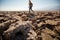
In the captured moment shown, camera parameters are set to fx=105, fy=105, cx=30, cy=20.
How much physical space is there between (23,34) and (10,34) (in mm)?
867

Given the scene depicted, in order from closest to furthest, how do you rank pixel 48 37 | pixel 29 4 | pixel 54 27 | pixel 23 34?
pixel 23 34 < pixel 48 37 < pixel 54 27 < pixel 29 4

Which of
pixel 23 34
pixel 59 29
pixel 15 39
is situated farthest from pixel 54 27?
pixel 15 39

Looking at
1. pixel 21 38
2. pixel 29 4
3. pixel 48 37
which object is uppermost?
pixel 29 4

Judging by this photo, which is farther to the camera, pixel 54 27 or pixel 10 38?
pixel 54 27

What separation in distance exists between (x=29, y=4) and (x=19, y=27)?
591 centimetres

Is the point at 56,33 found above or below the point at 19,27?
below

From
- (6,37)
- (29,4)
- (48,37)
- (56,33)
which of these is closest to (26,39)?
(6,37)

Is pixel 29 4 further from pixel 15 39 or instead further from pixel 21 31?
pixel 15 39

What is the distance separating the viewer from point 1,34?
5105 millimetres

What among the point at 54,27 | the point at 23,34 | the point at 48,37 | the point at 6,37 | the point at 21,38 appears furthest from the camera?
the point at 54,27

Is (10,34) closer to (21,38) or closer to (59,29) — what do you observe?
(21,38)

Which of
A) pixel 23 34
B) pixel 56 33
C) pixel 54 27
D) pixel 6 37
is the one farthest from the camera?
pixel 54 27

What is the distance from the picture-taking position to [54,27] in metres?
7.27

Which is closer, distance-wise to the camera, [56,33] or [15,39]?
[15,39]
